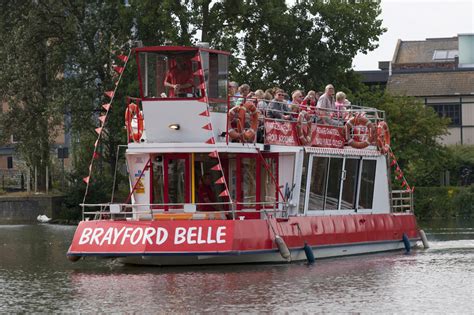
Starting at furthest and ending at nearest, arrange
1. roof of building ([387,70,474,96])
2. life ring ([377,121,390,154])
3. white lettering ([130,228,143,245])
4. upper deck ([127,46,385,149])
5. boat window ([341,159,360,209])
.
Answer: roof of building ([387,70,474,96])
life ring ([377,121,390,154])
boat window ([341,159,360,209])
upper deck ([127,46,385,149])
white lettering ([130,228,143,245])

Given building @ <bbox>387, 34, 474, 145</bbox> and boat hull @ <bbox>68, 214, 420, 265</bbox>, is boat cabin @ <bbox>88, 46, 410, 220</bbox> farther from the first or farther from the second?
building @ <bbox>387, 34, 474, 145</bbox>

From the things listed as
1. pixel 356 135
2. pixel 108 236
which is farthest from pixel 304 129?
pixel 108 236

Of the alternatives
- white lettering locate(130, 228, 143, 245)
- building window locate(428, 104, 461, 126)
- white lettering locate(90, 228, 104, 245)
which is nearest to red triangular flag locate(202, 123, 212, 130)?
white lettering locate(130, 228, 143, 245)

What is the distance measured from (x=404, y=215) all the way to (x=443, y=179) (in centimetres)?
3152

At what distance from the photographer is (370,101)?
64750 mm

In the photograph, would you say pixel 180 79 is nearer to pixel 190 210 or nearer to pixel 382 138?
pixel 190 210

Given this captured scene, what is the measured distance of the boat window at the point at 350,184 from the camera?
113 feet

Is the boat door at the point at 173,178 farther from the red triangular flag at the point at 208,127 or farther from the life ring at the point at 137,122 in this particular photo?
the red triangular flag at the point at 208,127

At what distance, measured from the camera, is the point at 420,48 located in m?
102

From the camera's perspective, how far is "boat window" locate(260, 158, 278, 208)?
32.1 m

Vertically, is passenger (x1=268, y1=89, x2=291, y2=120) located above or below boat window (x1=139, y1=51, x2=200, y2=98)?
below

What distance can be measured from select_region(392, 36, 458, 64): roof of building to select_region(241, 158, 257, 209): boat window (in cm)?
6853

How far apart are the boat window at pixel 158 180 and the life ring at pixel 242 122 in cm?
210

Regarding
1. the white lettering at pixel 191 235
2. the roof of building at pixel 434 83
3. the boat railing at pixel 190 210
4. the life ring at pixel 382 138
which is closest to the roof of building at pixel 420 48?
the roof of building at pixel 434 83
